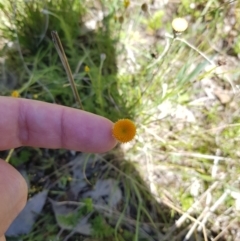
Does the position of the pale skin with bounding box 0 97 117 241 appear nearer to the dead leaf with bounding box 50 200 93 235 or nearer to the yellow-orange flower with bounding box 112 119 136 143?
the yellow-orange flower with bounding box 112 119 136 143

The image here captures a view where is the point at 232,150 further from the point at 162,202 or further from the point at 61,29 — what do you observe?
the point at 61,29

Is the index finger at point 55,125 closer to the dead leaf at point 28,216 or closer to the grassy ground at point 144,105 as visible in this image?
the grassy ground at point 144,105

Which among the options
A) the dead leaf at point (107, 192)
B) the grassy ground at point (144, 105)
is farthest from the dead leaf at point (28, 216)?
the dead leaf at point (107, 192)

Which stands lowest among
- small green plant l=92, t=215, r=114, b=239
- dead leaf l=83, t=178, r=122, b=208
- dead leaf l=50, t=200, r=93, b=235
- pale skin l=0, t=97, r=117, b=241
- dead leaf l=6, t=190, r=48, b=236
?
dead leaf l=6, t=190, r=48, b=236

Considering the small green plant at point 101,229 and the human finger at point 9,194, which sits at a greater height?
the human finger at point 9,194

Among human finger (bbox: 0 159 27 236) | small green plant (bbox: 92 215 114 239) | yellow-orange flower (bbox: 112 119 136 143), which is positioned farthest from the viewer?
small green plant (bbox: 92 215 114 239)

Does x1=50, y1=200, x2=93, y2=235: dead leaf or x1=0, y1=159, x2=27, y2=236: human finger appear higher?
x1=0, y1=159, x2=27, y2=236: human finger

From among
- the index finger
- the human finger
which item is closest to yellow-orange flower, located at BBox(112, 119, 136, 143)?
the index finger
